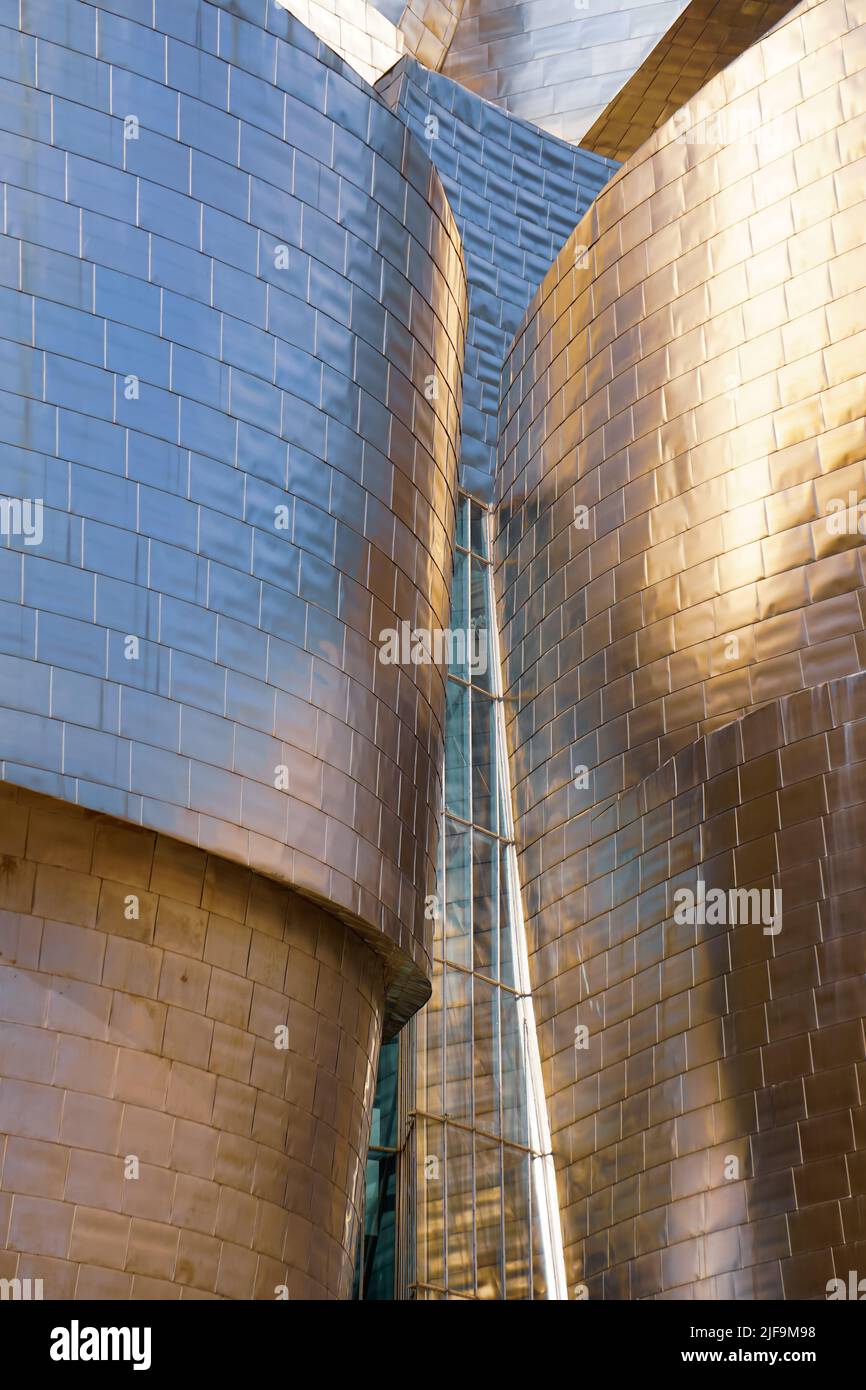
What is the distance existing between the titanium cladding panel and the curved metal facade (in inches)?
93.3

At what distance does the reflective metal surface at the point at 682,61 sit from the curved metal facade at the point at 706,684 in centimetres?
694

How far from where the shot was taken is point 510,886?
1814 cm

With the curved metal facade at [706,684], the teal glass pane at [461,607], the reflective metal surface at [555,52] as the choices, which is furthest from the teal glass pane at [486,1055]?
the reflective metal surface at [555,52]

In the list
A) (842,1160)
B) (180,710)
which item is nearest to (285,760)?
(180,710)

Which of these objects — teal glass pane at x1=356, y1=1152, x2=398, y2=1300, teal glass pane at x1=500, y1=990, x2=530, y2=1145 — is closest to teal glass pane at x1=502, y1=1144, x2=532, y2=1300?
teal glass pane at x1=500, y1=990, x2=530, y2=1145

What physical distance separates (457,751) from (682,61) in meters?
11.1

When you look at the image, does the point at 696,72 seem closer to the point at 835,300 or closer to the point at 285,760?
the point at 835,300

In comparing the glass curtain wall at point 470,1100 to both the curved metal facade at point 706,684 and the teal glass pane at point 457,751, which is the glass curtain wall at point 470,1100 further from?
the curved metal facade at point 706,684

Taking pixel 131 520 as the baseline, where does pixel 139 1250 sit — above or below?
below

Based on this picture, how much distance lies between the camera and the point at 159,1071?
11.5 meters

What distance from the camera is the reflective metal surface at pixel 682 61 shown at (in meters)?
25.0

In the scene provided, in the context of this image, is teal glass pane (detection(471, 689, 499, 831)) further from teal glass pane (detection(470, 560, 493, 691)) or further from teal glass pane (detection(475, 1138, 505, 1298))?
teal glass pane (detection(475, 1138, 505, 1298))

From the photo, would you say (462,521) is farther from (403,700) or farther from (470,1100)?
(403,700)
